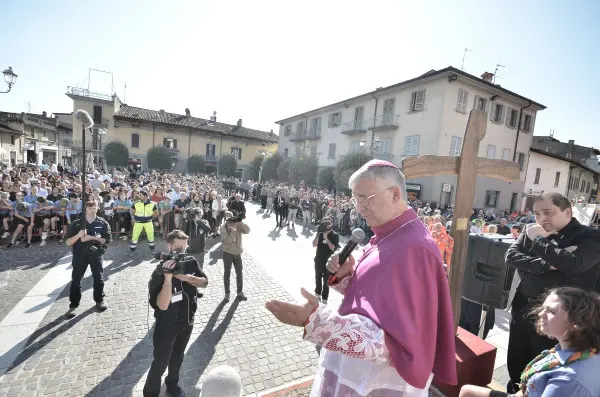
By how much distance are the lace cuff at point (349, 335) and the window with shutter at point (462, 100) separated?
23.4 metres

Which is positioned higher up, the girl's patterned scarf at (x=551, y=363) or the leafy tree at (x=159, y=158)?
the leafy tree at (x=159, y=158)

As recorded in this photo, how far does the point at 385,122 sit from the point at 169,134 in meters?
31.2

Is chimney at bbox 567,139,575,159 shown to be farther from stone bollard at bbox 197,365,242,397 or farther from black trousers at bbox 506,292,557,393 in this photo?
stone bollard at bbox 197,365,242,397

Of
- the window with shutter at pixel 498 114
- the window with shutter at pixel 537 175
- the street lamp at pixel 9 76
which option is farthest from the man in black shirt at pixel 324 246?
the window with shutter at pixel 537 175

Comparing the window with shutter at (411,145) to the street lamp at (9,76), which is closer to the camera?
the street lamp at (9,76)

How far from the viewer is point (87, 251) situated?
5.05 m

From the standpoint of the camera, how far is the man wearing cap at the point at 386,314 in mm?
1202

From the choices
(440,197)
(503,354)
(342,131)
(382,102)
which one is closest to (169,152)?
(342,131)

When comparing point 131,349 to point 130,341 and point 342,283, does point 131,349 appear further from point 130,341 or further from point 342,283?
point 342,283

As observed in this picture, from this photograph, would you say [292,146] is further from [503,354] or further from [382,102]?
[503,354]

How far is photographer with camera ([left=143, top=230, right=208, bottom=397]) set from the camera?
3.10 m

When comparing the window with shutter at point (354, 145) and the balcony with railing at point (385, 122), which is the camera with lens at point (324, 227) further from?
the window with shutter at point (354, 145)

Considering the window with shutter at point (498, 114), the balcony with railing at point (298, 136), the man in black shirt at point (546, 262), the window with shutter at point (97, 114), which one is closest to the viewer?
the man in black shirt at point (546, 262)

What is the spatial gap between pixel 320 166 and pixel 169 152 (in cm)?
2179
